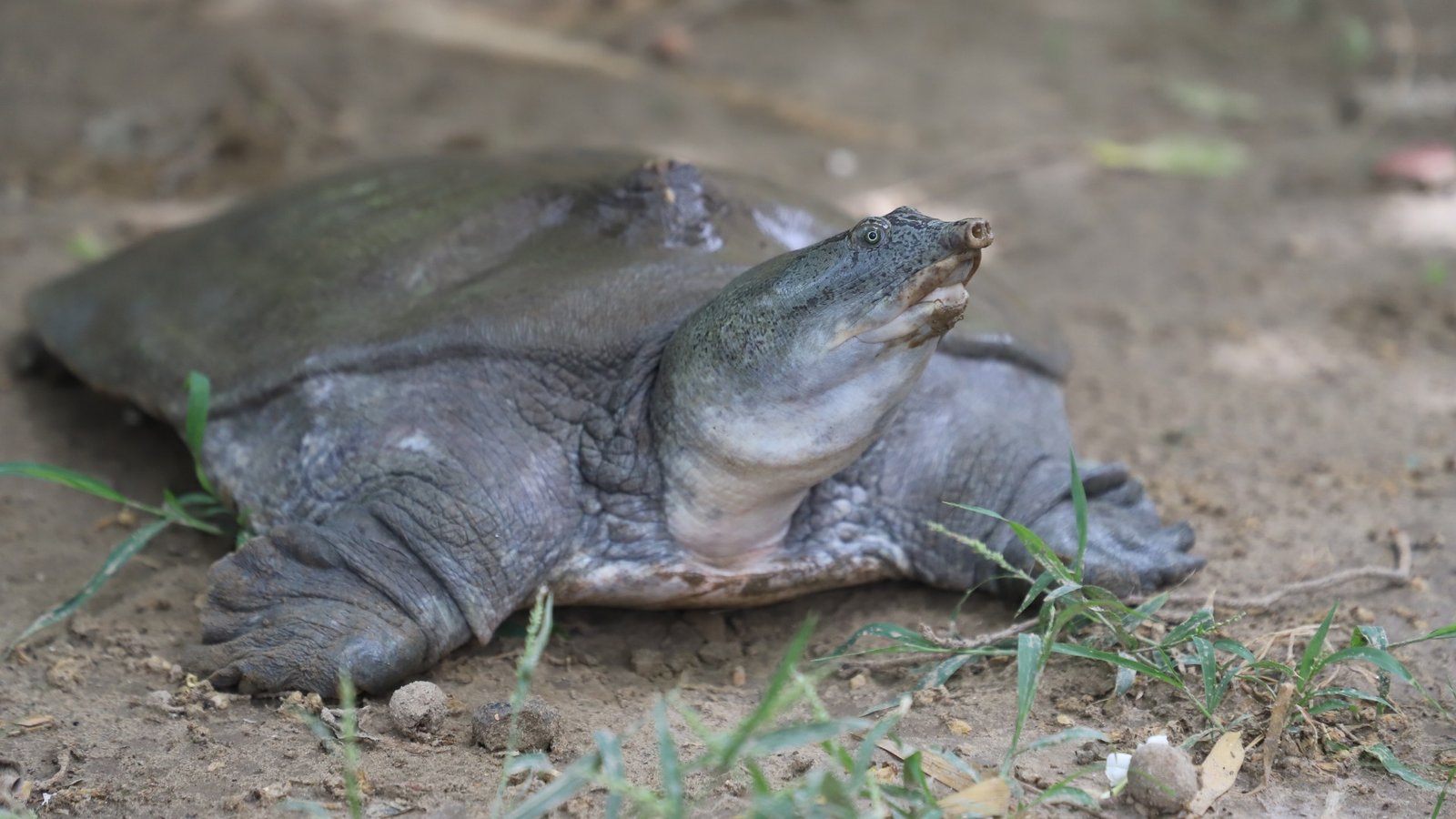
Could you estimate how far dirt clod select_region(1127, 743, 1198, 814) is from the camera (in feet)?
5.89

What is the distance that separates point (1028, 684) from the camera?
185cm

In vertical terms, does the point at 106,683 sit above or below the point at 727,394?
below

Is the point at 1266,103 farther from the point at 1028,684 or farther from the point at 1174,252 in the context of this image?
the point at 1028,684

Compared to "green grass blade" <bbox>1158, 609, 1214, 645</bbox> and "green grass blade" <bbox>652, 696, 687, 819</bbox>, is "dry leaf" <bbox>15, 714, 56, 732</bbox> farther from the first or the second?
"green grass blade" <bbox>1158, 609, 1214, 645</bbox>

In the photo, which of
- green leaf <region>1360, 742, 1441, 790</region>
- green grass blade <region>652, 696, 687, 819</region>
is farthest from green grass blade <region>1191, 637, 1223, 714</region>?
green grass blade <region>652, 696, 687, 819</region>

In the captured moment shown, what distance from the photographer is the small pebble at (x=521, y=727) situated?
6.60ft

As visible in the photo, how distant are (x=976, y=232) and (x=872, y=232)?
0.18 metres

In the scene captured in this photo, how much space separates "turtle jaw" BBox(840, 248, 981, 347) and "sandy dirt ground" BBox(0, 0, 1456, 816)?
1.97 ft

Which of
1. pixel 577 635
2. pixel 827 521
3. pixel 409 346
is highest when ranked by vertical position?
pixel 409 346

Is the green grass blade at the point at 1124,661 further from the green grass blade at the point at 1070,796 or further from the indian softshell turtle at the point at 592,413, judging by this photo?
the indian softshell turtle at the point at 592,413

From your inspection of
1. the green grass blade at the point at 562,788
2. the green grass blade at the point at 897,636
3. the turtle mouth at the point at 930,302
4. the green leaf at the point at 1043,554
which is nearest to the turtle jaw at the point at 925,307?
the turtle mouth at the point at 930,302

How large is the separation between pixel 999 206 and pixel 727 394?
3009 mm

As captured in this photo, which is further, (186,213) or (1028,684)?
(186,213)

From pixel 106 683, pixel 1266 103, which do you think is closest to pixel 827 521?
pixel 106 683
